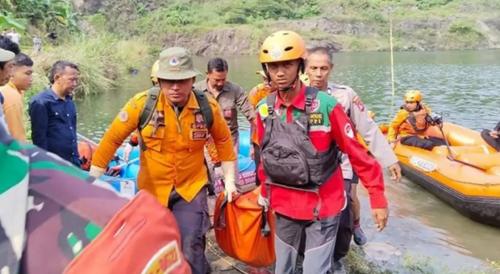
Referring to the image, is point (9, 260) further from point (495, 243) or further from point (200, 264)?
point (495, 243)

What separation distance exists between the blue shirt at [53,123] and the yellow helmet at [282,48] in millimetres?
2622

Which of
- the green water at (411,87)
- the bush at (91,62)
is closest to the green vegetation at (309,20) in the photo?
the green water at (411,87)

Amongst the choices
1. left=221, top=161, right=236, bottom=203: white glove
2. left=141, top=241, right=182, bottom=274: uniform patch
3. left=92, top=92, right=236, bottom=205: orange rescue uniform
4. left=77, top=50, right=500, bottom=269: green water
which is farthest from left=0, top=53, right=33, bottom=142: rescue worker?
left=77, top=50, right=500, bottom=269: green water

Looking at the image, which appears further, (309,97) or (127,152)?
(127,152)

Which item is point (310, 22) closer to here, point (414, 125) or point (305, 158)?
point (414, 125)

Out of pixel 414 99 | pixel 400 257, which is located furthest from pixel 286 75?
pixel 414 99

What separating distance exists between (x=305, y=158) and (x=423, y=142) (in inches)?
256

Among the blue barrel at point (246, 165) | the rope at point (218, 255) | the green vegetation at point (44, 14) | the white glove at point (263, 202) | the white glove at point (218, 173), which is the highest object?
the green vegetation at point (44, 14)

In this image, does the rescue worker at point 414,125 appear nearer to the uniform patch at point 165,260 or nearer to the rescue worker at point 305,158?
the rescue worker at point 305,158

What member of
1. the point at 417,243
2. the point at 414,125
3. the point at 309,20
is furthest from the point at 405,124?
the point at 309,20

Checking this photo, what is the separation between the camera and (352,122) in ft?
12.4

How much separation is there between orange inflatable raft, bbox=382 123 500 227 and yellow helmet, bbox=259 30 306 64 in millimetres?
4875

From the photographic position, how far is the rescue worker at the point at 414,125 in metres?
9.17

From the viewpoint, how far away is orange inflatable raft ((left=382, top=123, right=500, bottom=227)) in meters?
7.13
